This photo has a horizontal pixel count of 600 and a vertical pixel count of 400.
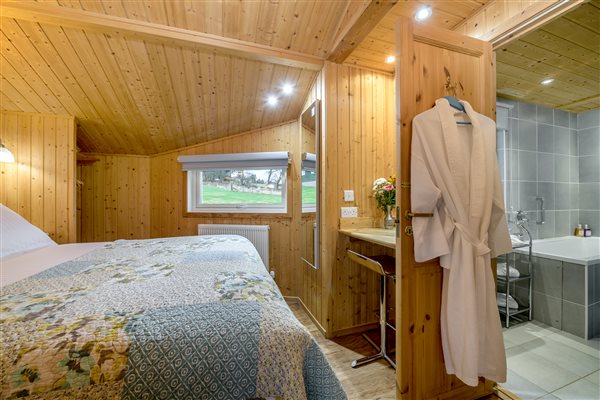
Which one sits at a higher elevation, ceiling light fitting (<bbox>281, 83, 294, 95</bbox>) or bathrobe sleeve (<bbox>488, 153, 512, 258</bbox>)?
ceiling light fitting (<bbox>281, 83, 294, 95</bbox>)

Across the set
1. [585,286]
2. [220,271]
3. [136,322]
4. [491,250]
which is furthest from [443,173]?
[585,286]

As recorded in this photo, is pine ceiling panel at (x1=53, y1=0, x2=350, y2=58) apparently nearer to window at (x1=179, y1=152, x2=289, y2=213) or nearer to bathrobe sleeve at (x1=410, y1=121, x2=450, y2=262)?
bathrobe sleeve at (x1=410, y1=121, x2=450, y2=262)

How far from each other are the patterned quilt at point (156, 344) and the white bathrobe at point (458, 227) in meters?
0.79

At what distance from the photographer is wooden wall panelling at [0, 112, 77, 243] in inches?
91.4

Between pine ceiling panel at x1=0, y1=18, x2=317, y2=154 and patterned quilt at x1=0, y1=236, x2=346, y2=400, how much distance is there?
1719mm

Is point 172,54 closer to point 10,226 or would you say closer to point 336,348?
point 10,226

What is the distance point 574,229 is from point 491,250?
3.05 metres

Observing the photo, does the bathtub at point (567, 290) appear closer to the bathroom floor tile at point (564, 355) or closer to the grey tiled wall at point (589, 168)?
the bathroom floor tile at point (564, 355)

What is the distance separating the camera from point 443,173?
1.20 metres

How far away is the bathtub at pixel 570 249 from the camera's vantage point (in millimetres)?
2062

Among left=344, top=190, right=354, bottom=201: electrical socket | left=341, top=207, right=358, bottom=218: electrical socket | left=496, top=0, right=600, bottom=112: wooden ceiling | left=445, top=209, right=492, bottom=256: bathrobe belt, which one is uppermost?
left=496, top=0, right=600, bottom=112: wooden ceiling

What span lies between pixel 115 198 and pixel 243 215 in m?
1.71

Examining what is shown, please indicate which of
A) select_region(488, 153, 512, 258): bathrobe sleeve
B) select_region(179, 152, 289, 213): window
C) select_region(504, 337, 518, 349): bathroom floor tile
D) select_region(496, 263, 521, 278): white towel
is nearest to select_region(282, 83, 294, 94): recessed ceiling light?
select_region(179, 152, 289, 213): window

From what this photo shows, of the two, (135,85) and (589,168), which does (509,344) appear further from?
Result: (135,85)
